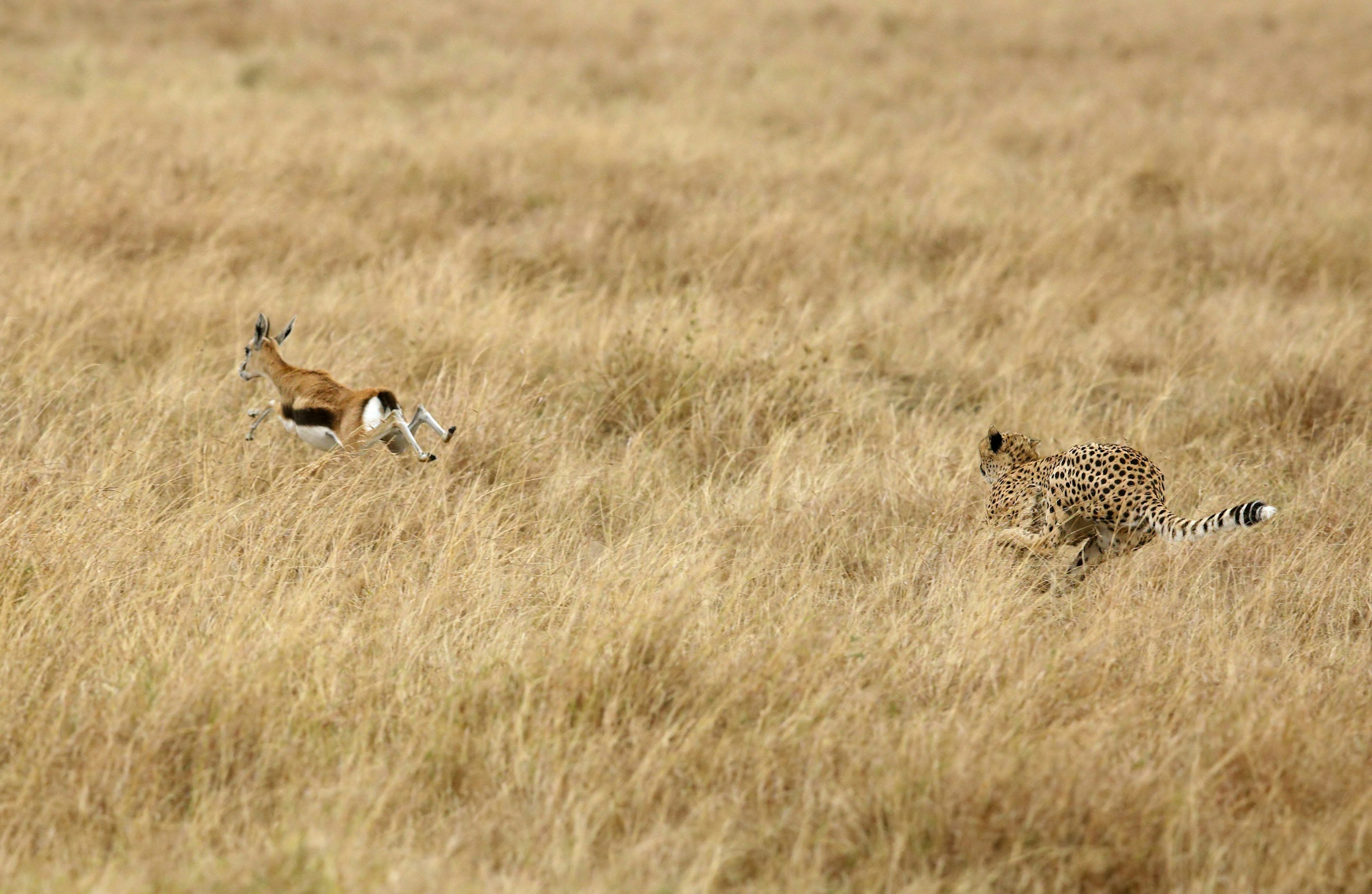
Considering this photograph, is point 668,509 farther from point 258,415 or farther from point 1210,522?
point 1210,522

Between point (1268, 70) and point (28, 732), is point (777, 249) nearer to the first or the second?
point (28, 732)

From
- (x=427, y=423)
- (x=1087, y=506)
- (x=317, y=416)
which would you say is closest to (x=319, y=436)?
(x=317, y=416)

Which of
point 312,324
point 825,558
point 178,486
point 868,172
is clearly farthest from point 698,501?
point 868,172

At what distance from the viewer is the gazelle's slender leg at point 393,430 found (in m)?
4.50

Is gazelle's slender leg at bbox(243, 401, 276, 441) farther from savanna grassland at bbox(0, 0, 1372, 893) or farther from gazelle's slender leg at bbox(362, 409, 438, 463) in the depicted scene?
gazelle's slender leg at bbox(362, 409, 438, 463)

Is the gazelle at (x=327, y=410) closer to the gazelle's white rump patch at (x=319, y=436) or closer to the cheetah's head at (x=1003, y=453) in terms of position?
the gazelle's white rump patch at (x=319, y=436)

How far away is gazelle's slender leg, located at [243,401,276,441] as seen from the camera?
4.82 meters

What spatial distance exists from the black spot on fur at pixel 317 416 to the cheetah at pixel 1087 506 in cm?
226

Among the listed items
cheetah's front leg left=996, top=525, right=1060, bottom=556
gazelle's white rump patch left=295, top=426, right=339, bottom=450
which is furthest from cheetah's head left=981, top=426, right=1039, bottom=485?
gazelle's white rump patch left=295, top=426, right=339, bottom=450

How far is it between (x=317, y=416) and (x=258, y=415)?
0.66m

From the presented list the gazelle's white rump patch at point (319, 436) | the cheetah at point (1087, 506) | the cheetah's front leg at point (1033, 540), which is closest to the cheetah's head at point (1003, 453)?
the cheetah at point (1087, 506)

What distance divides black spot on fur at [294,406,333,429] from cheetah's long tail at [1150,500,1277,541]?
2666 mm

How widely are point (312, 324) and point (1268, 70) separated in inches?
505

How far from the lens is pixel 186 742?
3127mm
